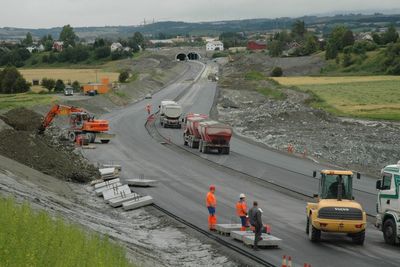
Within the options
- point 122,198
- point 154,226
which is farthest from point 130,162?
point 154,226

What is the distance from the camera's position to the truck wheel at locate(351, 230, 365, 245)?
25578 millimetres

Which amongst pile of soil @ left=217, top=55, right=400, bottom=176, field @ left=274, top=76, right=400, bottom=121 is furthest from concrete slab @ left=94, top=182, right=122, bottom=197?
field @ left=274, top=76, right=400, bottom=121

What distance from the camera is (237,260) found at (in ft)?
78.7

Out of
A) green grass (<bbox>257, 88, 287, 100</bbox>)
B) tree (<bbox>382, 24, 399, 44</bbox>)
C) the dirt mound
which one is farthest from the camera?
tree (<bbox>382, 24, 399, 44</bbox>)

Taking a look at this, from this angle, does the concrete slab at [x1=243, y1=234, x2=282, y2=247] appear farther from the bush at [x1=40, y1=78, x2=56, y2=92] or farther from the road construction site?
the bush at [x1=40, y1=78, x2=56, y2=92]

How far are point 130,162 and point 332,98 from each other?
62276mm

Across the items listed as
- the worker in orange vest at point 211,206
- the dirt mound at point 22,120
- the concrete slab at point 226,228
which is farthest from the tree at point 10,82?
the concrete slab at point 226,228

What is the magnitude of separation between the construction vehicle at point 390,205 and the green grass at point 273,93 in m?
85.9

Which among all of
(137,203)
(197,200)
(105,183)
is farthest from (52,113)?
(137,203)

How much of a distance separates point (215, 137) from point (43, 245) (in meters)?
41.0

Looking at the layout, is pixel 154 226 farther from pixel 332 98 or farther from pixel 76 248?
pixel 332 98

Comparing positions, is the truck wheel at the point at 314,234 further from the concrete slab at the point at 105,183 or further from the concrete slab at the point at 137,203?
the concrete slab at the point at 105,183

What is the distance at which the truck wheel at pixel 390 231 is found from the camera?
25594 mm

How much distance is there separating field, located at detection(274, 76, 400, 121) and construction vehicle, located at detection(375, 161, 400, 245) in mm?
54228
